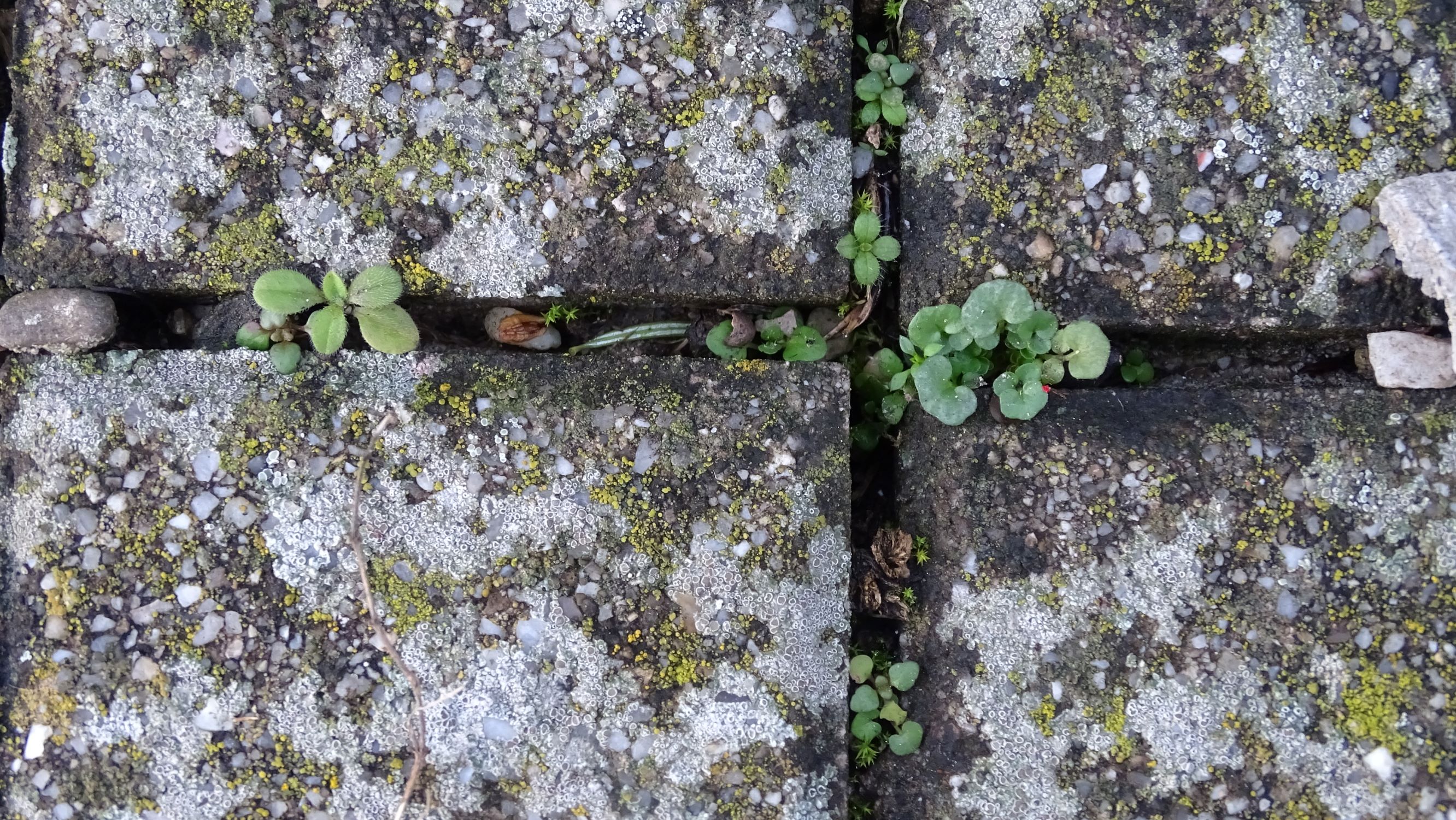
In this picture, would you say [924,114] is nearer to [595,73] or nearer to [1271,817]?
[595,73]

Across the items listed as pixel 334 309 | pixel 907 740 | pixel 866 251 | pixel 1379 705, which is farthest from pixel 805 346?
pixel 1379 705

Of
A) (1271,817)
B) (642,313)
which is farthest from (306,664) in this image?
(1271,817)

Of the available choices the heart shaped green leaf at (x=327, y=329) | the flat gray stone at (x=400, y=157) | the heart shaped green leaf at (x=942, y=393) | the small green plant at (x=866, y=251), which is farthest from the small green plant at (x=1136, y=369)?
the heart shaped green leaf at (x=327, y=329)

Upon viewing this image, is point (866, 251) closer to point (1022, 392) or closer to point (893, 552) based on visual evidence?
point (1022, 392)

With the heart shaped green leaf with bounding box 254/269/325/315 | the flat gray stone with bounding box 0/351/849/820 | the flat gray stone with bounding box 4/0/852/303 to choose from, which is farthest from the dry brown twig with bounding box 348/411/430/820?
the flat gray stone with bounding box 4/0/852/303

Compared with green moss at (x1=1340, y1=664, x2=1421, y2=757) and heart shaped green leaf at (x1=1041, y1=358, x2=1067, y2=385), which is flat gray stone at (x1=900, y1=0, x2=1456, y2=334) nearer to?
heart shaped green leaf at (x1=1041, y1=358, x2=1067, y2=385)
